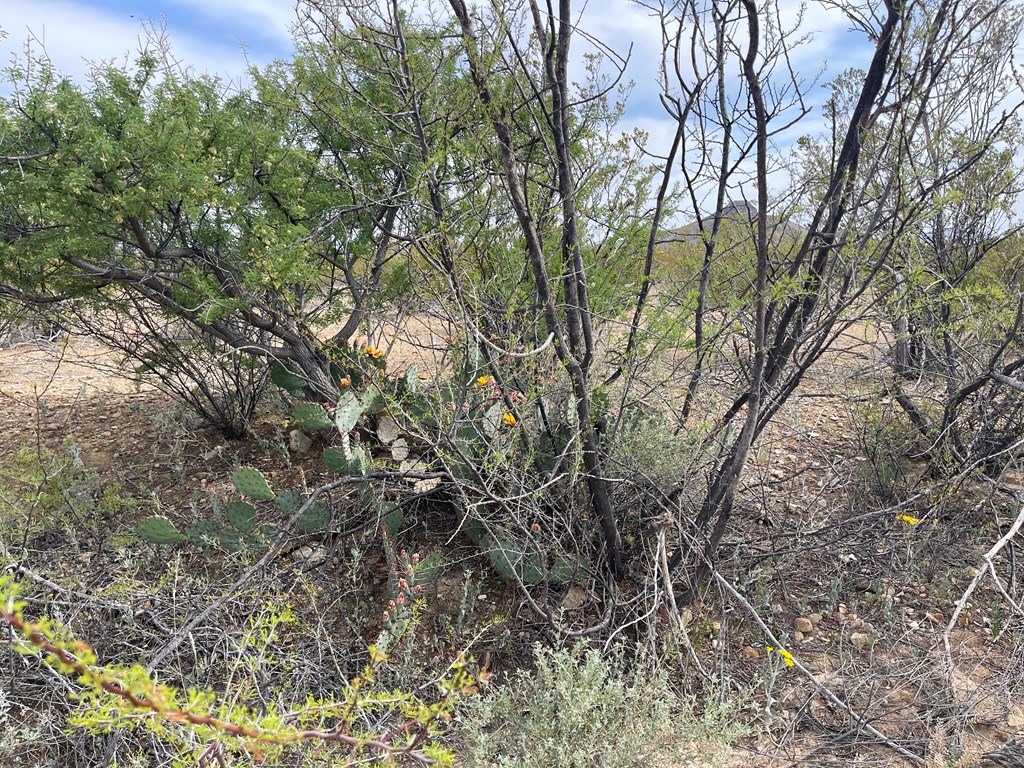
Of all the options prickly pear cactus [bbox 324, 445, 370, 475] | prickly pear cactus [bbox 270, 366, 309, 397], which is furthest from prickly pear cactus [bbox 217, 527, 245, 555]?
prickly pear cactus [bbox 270, 366, 309, 397]

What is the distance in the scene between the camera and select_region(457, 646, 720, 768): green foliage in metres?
1.75

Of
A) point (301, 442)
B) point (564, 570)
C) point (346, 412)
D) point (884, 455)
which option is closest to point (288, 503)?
point (346, 412)

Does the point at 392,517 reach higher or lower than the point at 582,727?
higher

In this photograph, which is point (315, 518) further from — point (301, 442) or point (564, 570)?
point (301, 442)

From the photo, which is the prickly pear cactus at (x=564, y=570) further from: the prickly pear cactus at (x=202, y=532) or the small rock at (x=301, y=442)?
the small rock at (x=301, y=442)

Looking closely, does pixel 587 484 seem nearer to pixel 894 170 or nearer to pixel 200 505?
pixel 894 170

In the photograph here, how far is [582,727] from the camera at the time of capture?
72.9 inches

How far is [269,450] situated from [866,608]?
125 inches

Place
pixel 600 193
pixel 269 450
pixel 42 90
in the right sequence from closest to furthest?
1. pixel 42 90
2. pixel 600 193
3. pixel 269 450

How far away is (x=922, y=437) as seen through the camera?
132 inches

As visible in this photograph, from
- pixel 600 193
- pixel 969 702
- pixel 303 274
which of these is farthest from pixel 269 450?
pixel 969 702

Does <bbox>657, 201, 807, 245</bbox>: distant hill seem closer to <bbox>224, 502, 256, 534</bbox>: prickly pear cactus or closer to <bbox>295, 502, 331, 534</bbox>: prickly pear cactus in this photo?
<bbox>295, 502, 331, 534</bbox>: prickly pear cactus

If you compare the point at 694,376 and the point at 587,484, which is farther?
the point at 694,376

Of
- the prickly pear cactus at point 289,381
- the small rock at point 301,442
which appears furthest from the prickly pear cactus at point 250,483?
the small rock at point 301,442
